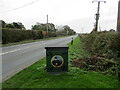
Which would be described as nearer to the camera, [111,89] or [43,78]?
[111,89]

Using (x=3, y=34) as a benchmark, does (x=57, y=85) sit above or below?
below

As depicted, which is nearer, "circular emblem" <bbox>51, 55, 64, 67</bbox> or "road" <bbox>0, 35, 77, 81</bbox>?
"circular emblem" <bbox>51, 55, 64, 67</bbox>

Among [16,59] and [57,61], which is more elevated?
[57,61]

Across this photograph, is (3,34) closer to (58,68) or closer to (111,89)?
(58,68)

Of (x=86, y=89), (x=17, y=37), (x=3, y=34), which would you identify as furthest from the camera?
(x=17, y=37)

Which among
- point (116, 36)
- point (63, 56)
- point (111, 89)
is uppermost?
point (116, 36)

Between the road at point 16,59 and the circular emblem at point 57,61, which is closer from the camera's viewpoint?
the circular emblem at point 57,61

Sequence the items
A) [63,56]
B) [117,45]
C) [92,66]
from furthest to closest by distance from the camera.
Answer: [117,45] → [92,66] → [63,56]

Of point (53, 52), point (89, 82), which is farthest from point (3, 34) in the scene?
point (89, 82)

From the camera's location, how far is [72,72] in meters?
4.26

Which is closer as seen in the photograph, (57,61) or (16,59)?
(57,61)

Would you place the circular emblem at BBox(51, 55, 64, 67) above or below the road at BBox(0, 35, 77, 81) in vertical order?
above

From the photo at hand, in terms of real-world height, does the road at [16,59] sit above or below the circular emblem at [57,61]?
below

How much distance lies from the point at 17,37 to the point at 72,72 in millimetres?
21480
